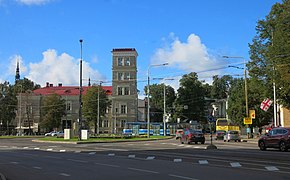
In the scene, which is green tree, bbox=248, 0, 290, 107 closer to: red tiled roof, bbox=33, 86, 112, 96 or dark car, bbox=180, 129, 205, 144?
dark car, bbox=180, 129, 205, 144

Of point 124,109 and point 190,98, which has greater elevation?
point 190,98

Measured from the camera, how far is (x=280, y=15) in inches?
1694

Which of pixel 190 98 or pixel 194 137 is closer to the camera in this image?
pixel 194 137

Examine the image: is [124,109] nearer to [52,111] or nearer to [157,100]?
[52,111]

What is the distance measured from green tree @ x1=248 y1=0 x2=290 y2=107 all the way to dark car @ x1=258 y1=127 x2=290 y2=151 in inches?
451

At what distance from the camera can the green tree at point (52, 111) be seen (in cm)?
9206

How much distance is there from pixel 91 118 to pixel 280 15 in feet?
192

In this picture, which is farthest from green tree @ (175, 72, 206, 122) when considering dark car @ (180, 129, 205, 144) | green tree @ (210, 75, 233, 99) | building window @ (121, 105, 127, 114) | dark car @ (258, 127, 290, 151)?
dark car @ (258, 127, 290, 151)

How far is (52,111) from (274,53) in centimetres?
6235

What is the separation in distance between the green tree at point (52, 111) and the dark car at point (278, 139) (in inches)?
2773

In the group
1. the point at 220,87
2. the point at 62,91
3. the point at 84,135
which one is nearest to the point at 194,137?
the point at 84,135

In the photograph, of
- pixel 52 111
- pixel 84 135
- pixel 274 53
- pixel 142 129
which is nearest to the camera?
pixel 274 53

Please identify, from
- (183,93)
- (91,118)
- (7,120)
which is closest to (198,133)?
(91,118)

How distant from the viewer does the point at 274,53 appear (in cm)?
4169
